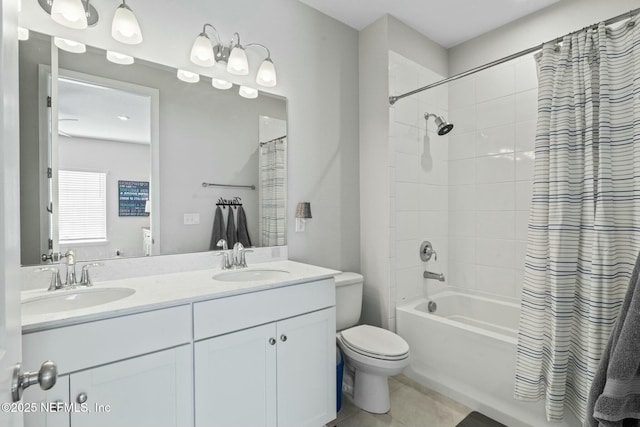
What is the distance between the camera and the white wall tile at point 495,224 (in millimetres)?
2520

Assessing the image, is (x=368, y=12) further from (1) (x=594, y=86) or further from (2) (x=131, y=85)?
(2) (x=131, y=85)

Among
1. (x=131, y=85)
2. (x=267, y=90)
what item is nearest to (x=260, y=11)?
(x=267, y=90)

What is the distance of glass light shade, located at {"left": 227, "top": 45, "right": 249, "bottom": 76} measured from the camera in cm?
188

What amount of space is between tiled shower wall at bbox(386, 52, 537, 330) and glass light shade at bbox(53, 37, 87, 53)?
6.09 ft

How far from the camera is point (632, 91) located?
1381mm

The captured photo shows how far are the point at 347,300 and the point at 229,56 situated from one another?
5.57 feet

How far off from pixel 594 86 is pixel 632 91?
16 cm

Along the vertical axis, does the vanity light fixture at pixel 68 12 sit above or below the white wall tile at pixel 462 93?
below

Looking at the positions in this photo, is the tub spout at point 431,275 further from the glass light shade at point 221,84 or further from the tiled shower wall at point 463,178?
the glass light shade at point 221,84

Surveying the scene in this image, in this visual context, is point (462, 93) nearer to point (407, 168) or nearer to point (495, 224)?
point (407, 168)

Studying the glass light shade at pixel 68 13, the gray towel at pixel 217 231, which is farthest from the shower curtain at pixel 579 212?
the glass light shade at pixel 68 13

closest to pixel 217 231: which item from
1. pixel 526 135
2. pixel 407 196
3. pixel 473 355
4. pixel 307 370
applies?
pixel 307 370

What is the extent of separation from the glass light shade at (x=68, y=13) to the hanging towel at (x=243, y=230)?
1159mm

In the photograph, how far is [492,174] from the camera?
2.63 m
